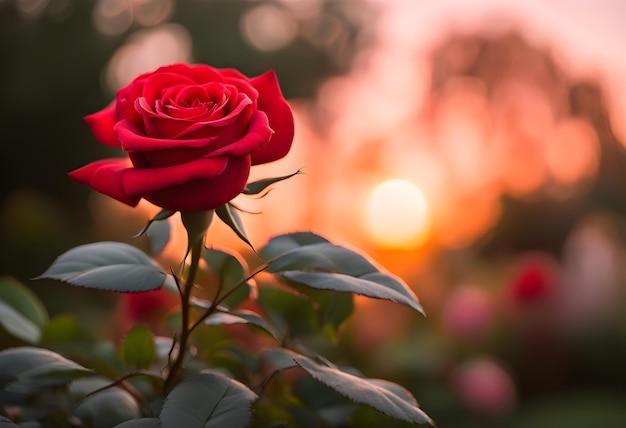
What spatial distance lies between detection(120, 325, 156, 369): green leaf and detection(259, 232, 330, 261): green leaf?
8cm

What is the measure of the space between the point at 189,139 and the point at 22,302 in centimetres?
22

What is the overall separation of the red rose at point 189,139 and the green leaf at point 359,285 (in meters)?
0.05

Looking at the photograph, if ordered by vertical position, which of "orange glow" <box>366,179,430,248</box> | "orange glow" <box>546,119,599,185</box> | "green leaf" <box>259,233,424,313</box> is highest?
"green leaf" <box>259,233,424,313</box>

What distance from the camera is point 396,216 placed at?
217 centimetres

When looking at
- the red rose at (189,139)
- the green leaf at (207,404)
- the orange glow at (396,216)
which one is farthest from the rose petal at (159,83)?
the orange glow at (396,216)

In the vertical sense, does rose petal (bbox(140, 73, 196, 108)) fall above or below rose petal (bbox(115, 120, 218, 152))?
above

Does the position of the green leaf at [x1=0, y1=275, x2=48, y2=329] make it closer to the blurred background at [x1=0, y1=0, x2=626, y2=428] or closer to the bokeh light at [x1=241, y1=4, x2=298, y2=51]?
the blurred background at [x1=0, y1=0, x2=626, y2=428]

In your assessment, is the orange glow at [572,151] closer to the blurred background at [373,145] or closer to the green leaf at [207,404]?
the blurred background at [373,145]

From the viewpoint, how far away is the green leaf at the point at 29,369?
281 millimetres

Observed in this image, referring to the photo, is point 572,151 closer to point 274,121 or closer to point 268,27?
point 268,27

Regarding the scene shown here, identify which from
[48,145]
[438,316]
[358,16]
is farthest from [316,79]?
[438,316]

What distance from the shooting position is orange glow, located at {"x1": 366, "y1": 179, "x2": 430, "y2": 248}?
206cm

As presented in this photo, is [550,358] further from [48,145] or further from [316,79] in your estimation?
[48,145]

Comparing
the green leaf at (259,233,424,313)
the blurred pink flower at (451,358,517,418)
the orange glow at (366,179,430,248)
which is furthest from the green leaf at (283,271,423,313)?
the orange glow at (366,179,430,248)
